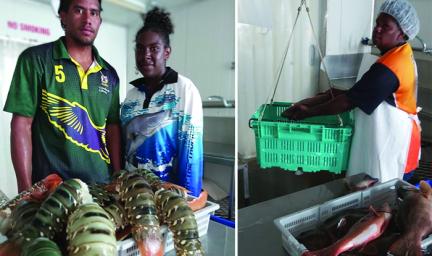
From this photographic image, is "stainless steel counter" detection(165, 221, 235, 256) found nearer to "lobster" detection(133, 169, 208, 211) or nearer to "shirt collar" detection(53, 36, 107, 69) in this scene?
"lobster" detection(133, 169, 208, 211)

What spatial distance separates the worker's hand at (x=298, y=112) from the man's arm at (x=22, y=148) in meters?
1.14

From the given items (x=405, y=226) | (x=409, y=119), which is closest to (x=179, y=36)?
(x=405, y=226)

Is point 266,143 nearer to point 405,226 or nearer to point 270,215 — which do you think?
point 270,215

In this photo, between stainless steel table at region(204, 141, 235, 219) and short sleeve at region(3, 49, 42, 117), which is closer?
short sleeve at region(3, 49, 42, 117)

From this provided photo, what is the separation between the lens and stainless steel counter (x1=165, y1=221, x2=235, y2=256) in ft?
2.80

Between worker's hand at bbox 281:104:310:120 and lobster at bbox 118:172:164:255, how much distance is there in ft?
3.17

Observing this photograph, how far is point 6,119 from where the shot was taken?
77cm

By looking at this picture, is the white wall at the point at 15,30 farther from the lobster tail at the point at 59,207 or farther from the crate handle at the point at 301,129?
the crate handle at the point at 301,129

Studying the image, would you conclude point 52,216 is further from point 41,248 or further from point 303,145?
point 303,145

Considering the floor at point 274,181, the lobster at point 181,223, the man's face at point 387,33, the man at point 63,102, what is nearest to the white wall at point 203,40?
the man at point 63,102

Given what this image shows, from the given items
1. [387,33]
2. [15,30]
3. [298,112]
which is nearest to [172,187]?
[15,30]

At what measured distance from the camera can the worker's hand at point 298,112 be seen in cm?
153

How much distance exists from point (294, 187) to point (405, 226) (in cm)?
146

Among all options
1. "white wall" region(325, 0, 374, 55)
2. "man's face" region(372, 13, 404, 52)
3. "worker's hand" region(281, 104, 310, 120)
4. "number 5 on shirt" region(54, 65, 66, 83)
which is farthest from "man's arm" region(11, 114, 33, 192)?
"white wall" region(325, 0, 374, 55)
